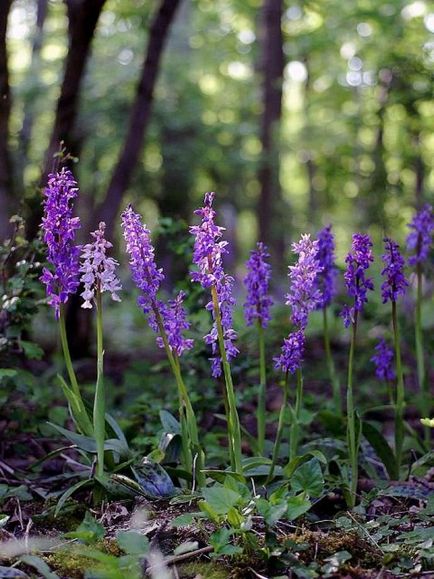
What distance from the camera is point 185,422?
112 inches

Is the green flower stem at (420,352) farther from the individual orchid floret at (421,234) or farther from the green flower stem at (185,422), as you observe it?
the green flower stem at (185,422)

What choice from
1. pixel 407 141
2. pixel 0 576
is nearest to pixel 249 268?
pixel 0 576

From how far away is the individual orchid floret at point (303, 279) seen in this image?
8.65 feet

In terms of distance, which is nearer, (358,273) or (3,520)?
(3,520)

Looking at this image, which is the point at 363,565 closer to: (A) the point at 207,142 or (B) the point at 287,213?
(A) the point at 207,142

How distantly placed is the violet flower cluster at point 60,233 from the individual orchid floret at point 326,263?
1.35 m

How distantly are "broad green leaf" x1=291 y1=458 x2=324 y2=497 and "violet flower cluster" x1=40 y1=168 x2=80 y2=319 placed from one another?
41.8 inches

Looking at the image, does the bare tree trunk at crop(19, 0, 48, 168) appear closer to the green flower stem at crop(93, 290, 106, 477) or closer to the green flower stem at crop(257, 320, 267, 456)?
the green flower stem at crop(257, 320, 267, 456)

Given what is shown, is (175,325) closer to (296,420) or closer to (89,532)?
(296,420)

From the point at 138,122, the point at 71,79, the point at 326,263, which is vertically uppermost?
the point at 71,79

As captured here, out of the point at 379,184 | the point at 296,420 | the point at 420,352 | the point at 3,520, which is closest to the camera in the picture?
the point at 3,520

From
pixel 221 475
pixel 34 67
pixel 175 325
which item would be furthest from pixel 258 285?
pixel 34 67

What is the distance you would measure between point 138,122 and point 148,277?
3.70 metres

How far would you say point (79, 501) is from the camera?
2.93 m
